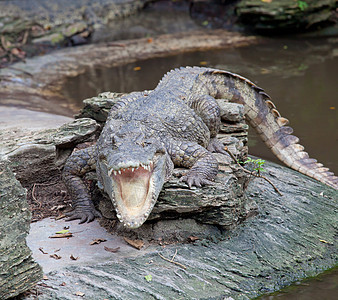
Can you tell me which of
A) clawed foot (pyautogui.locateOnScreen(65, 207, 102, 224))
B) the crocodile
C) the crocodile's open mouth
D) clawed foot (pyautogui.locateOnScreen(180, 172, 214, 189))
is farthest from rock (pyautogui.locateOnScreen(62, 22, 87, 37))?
the crocodile's open mouth

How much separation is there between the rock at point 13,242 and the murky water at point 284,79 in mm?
4076

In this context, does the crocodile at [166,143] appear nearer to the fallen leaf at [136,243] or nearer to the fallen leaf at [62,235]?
the fallen leaf at [62,235]

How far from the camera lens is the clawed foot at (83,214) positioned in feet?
15.4

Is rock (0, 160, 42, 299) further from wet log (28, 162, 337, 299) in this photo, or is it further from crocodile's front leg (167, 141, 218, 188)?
crocodile's front leg (167, 141, 218, 188)

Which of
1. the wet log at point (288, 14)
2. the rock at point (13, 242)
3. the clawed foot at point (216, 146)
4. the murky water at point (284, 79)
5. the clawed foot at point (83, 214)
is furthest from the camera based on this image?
the wet log at point (288, 14)

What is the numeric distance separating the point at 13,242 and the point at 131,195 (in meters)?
0.96

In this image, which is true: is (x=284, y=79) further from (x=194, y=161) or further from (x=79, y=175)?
(x=79, y=175)

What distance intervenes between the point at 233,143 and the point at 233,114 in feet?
1.53

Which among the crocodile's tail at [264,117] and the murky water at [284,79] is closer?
the crocodile's tail at [264,117]

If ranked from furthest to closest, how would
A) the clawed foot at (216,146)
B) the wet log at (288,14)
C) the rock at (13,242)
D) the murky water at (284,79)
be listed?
the wet log at (288,14), the murky water at (284,79), the clawed foot at (216,146), the rock at (13,242)

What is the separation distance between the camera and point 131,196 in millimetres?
3842

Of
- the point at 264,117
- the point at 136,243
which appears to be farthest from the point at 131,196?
the point at 264,117

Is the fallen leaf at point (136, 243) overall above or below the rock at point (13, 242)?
below

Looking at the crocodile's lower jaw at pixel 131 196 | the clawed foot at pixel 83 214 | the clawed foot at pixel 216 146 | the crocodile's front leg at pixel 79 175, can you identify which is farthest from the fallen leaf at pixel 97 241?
Result: the clawed foot at pixel 216 146
